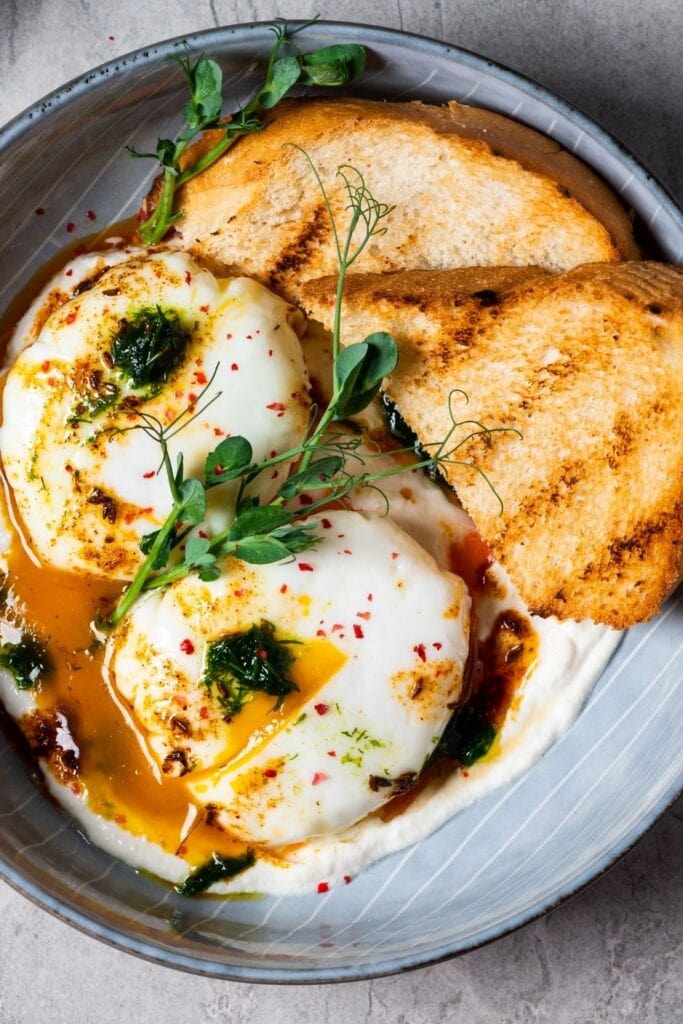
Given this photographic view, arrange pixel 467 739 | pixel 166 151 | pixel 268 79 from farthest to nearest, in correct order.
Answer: pixel 467 739, pixel 166 151, pixel 268 79

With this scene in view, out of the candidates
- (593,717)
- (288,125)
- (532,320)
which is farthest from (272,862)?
(288,125)

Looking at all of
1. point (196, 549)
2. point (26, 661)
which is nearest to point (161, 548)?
point (196, 549)

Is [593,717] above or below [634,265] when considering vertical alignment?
below

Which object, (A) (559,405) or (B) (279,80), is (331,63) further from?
(A) (559,405)

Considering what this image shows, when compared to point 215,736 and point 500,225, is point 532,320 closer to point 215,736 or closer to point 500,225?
point 500,225

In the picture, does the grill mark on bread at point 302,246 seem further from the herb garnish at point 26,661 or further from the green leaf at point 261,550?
the herb garnish at point 26,661

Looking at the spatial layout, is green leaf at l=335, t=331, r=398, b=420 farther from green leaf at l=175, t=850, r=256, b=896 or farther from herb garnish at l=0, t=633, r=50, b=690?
green leaf at l=175, t=850, r=256, b=896

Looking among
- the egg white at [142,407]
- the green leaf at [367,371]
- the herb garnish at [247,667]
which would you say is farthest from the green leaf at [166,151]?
the herb garnish at [247,667]
